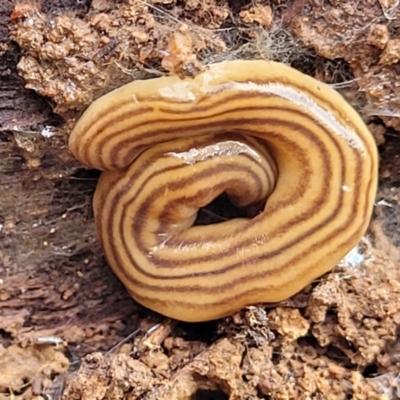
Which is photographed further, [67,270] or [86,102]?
[67,270]

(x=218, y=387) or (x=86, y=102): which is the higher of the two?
(x=86, y=102)

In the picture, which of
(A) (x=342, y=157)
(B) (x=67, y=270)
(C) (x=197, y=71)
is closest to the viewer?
(C) (x=197, y=71)

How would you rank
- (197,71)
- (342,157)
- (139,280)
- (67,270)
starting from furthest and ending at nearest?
(67,270), (139,280), (342,157), (197,71)

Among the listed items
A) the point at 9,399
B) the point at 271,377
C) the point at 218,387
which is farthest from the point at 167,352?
the point at 9,399

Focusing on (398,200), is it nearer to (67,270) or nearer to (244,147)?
(244,147)

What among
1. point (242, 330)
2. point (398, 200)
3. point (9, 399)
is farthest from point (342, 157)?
point (9, 399)

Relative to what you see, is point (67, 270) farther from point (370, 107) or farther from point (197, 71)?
point (370, 107)

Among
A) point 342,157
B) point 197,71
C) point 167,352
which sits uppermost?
point 197,71
